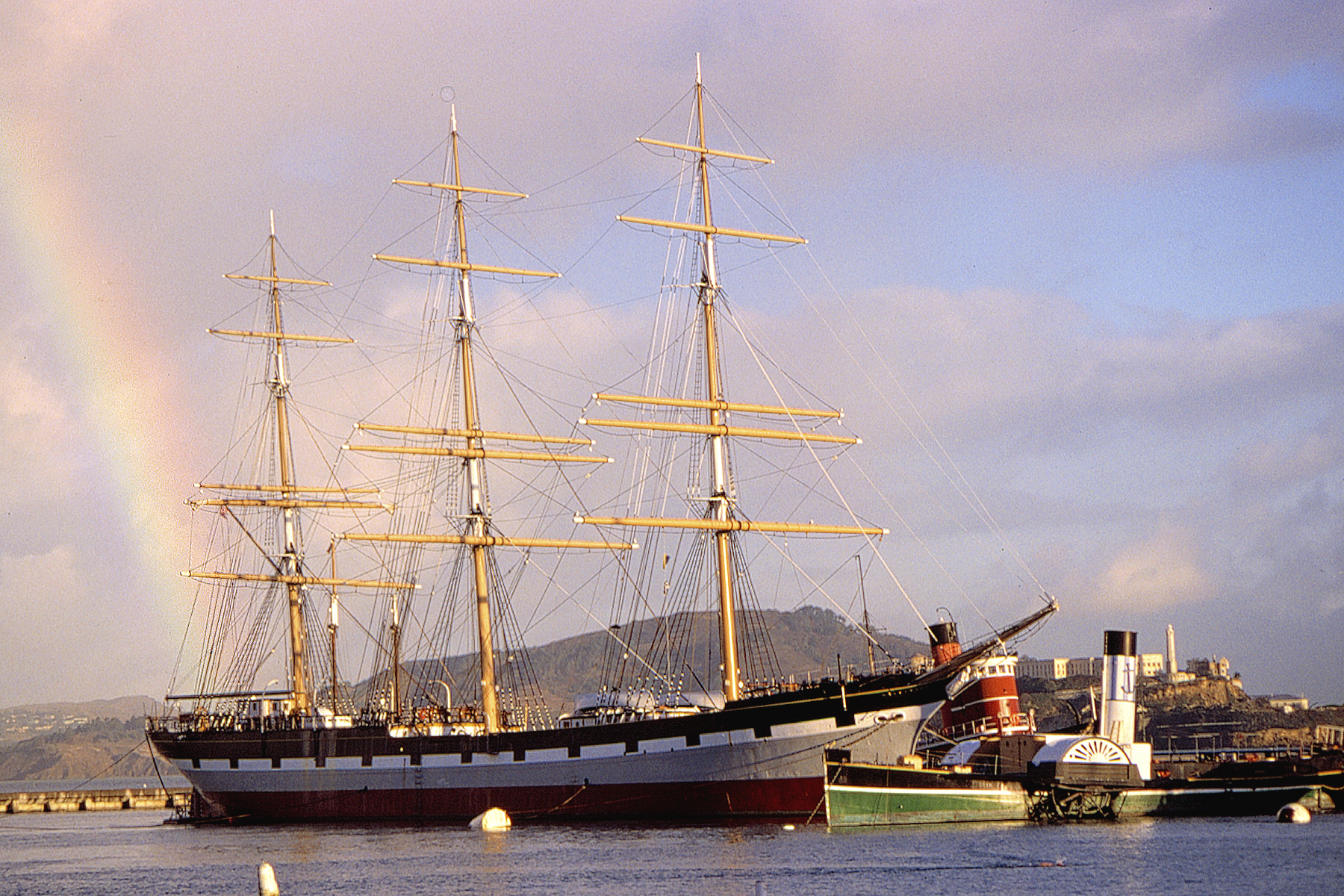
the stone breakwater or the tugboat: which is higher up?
the tugboat

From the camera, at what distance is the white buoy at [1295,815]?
158 ft

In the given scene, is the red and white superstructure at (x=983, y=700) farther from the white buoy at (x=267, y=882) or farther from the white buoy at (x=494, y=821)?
the white buoy at (x=267, y=882)

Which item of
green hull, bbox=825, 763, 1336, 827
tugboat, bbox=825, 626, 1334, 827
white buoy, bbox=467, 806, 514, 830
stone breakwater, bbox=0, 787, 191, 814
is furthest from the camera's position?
stone breakwater, bbox=0, 787, 191, 814

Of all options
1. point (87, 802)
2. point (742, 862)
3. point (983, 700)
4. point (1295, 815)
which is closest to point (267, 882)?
point (742, 862)

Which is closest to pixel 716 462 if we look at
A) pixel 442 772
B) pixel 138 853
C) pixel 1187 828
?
pixel 442 772

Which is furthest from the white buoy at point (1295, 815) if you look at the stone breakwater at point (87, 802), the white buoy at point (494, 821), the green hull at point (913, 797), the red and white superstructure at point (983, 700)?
the stone breakwater at point (87, 802)

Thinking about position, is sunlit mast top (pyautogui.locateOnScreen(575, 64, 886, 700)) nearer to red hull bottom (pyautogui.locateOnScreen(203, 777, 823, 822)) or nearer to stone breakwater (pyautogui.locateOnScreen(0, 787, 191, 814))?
red hull bottom (pyautogui.locateOnScreen(203, 777, 823, 822))

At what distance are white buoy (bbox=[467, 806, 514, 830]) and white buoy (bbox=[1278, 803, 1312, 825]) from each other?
2757 centimetres

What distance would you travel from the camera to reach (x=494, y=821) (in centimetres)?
5406

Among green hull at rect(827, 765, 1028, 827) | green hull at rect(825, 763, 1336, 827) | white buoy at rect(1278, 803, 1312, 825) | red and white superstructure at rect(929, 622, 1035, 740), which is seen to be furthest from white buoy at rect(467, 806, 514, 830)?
white buoy at rect(1278, 803, 1312, 825)

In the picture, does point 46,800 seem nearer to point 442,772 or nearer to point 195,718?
point 195,718

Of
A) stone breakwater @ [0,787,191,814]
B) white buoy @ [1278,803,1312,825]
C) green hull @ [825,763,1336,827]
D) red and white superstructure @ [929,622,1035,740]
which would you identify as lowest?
stone breakwater @ [0,787,191,814]

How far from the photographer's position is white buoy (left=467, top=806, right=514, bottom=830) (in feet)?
177

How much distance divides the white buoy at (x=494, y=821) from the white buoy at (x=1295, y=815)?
90.5 feet
